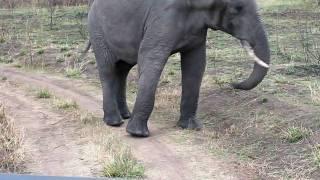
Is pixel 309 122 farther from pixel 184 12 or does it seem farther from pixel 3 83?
pixel 3 83

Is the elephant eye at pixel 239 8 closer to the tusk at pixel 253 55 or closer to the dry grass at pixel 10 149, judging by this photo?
the tusk at pixel 253 55

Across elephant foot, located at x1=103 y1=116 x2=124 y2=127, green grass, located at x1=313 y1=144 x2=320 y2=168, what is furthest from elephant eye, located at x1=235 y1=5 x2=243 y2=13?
elephant foot, located at x1=103 y1=116 x2=124 y2=127

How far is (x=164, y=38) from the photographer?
7.91 m

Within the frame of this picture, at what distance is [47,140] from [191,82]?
6.92 feet

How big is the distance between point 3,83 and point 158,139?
5334mm

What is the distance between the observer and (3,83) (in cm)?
1234

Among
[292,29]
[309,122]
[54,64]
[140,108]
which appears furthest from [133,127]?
[292,29]

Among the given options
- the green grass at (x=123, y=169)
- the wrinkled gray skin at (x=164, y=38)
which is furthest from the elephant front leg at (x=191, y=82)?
the green grass at (x=123, y=169)

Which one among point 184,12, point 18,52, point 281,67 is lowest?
point 18,52

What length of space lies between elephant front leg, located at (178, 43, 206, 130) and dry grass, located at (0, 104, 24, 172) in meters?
2.36

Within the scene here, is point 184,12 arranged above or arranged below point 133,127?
above

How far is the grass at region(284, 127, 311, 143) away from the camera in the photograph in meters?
7.22

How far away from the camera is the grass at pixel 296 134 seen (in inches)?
284

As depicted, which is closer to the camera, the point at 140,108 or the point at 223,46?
the point at 140,108
